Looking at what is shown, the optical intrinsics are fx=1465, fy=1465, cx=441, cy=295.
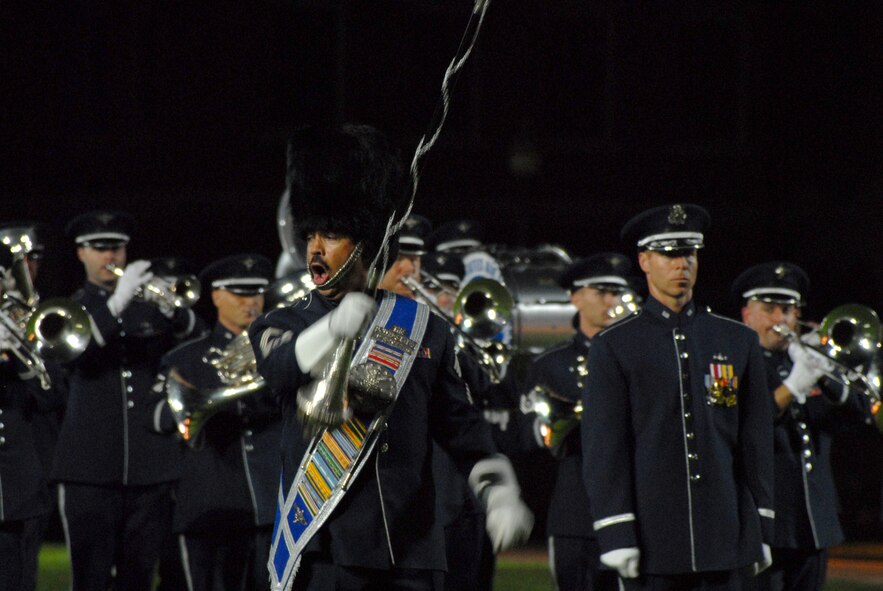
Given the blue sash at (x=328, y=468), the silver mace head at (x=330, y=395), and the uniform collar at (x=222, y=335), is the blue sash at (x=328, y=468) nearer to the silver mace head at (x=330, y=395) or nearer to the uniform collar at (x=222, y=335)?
the silver mace head at (x=330, y=395)

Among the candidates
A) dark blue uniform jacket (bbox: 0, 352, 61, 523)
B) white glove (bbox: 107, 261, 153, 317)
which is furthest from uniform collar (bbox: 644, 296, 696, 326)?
white glove (bbox: 107, 261, 153, 317)

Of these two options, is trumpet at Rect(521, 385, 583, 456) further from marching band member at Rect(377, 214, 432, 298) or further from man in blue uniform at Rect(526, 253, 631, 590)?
marching band member at Rect(377, 214, 432, 298)

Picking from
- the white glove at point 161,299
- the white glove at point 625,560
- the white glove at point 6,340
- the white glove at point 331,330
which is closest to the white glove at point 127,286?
the white glove at point 161,299

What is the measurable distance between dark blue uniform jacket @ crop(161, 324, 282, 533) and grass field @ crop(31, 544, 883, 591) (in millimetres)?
2981

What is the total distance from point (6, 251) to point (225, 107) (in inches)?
317

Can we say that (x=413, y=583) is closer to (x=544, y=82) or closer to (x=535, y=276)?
(x=535, y=276)

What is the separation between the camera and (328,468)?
3.91 meters

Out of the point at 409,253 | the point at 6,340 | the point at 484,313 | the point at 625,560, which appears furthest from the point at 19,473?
the point at 625,560

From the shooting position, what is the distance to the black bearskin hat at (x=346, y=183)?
13.3 feet

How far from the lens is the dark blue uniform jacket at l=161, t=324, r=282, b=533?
6863 millimetres

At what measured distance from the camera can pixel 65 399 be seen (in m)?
7.20

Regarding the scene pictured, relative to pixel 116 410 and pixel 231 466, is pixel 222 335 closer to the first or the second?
pixel 231 466

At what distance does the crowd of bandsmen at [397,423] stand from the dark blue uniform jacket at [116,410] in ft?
0.04

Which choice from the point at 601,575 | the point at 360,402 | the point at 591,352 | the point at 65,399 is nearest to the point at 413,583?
the point at 360,402
